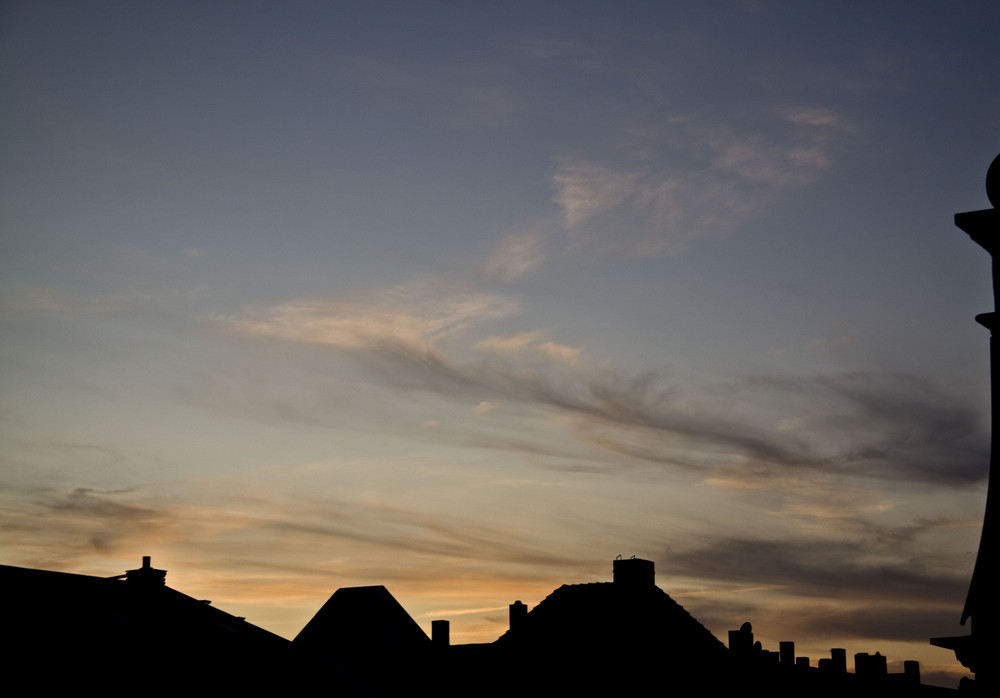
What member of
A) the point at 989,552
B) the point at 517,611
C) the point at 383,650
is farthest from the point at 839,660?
the point at 989,552

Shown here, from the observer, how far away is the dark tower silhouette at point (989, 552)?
48.3 feet

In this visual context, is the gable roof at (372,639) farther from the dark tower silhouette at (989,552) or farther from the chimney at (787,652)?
the dark tower silhouette at (989,552)

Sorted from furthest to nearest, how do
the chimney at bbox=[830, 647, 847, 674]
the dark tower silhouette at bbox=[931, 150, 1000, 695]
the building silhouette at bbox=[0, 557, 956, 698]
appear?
the chimney at bbox=[830, 647, 847, 674] → the building silhouette at bbox=[0, 557, 956, 698] → the dark tower silhouette at bbox=[931, 150, 1000, 695]

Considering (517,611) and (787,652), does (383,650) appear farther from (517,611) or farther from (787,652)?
(787,652)

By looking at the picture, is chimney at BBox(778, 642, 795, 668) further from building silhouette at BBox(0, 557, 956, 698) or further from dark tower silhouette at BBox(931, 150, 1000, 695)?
dark tower silhouette at BBox(931, 150, 1000, 695)

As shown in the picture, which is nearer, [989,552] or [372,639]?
[989,552]

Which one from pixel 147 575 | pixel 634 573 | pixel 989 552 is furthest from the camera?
pixel 634 573

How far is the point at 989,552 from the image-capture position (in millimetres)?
15047

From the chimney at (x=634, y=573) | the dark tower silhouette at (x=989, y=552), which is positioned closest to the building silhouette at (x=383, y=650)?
the chimney at (x=634, y=573)

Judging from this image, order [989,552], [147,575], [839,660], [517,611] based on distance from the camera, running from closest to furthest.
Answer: [989,552], [147,575], [517,611], [839,660]

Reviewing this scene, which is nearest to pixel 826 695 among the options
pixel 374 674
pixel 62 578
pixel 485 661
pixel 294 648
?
pixel 485 661

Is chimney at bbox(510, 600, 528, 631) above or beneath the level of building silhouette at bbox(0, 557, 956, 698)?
above

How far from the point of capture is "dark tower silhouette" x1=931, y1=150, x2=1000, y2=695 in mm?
14727

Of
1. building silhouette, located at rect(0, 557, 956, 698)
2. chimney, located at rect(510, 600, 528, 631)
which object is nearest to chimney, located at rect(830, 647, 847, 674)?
building silhouette, located at rect(0, 557, 956, 698)
